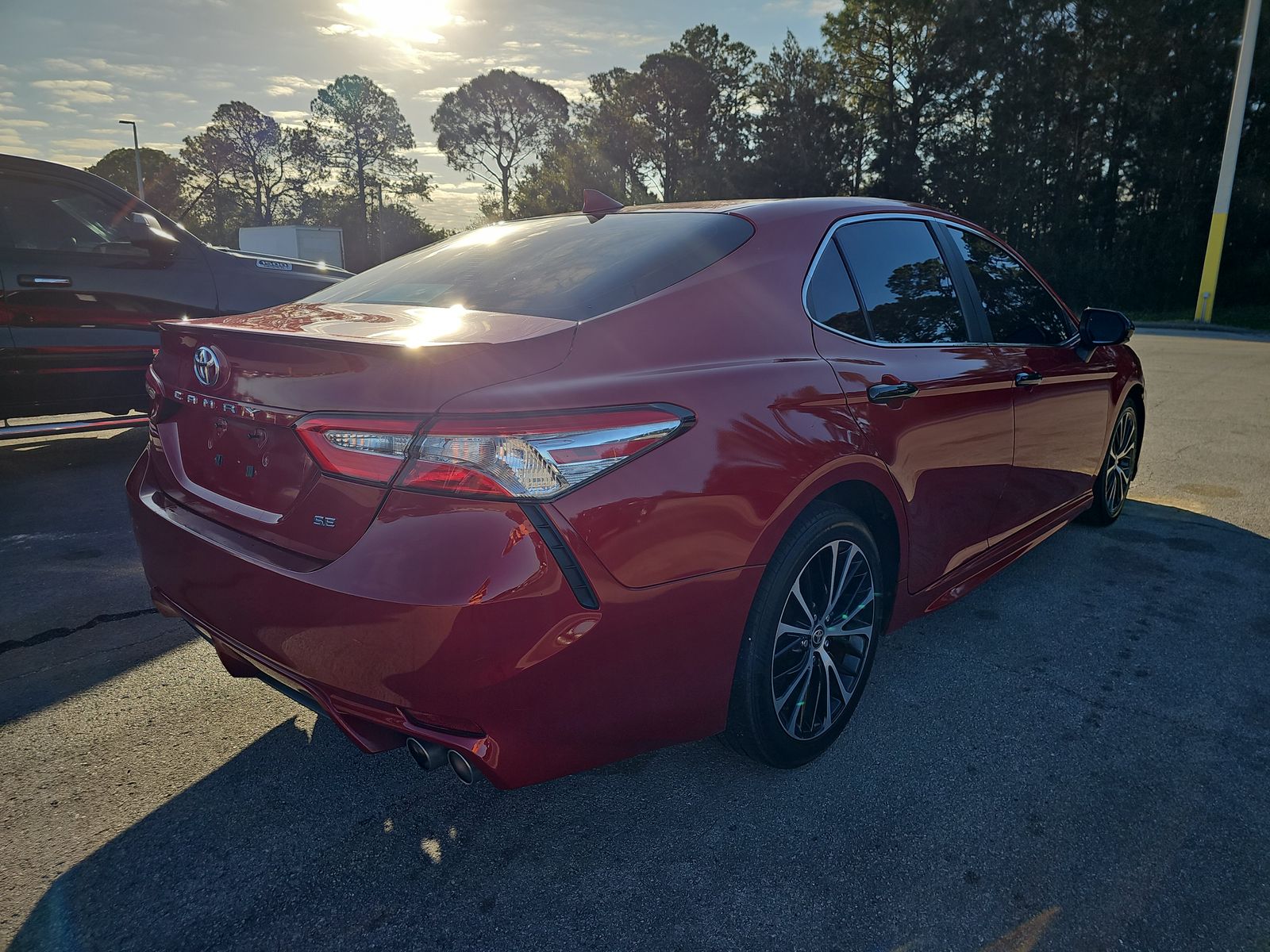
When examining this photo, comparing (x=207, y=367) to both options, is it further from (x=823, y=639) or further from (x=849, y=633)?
(x=849, y=633)

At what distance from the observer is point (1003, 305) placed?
350cm

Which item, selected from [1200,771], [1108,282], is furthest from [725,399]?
[1108,282]

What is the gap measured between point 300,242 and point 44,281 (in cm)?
2466

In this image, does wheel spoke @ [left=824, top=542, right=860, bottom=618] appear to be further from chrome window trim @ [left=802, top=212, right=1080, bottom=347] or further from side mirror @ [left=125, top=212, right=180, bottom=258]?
side mirror @ [left=125, top=212, right=180, bottom=258]

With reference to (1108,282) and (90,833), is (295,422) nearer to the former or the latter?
(90,833)

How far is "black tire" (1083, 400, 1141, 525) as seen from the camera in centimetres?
457

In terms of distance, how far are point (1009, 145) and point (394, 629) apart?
126 feet

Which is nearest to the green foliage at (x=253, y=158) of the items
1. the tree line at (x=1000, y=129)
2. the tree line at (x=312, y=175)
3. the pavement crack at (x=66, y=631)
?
the tree line at (x=312, y=175)

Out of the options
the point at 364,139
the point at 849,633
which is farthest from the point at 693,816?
the point at 364,139

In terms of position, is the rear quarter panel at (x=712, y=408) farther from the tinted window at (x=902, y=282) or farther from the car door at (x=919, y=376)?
the tinted window at (x=902, y=282)

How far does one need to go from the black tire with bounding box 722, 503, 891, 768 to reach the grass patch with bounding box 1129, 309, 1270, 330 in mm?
25166

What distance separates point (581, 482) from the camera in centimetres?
177

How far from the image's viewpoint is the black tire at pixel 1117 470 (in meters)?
4.57

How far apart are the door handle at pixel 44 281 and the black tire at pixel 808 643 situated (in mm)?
5393
